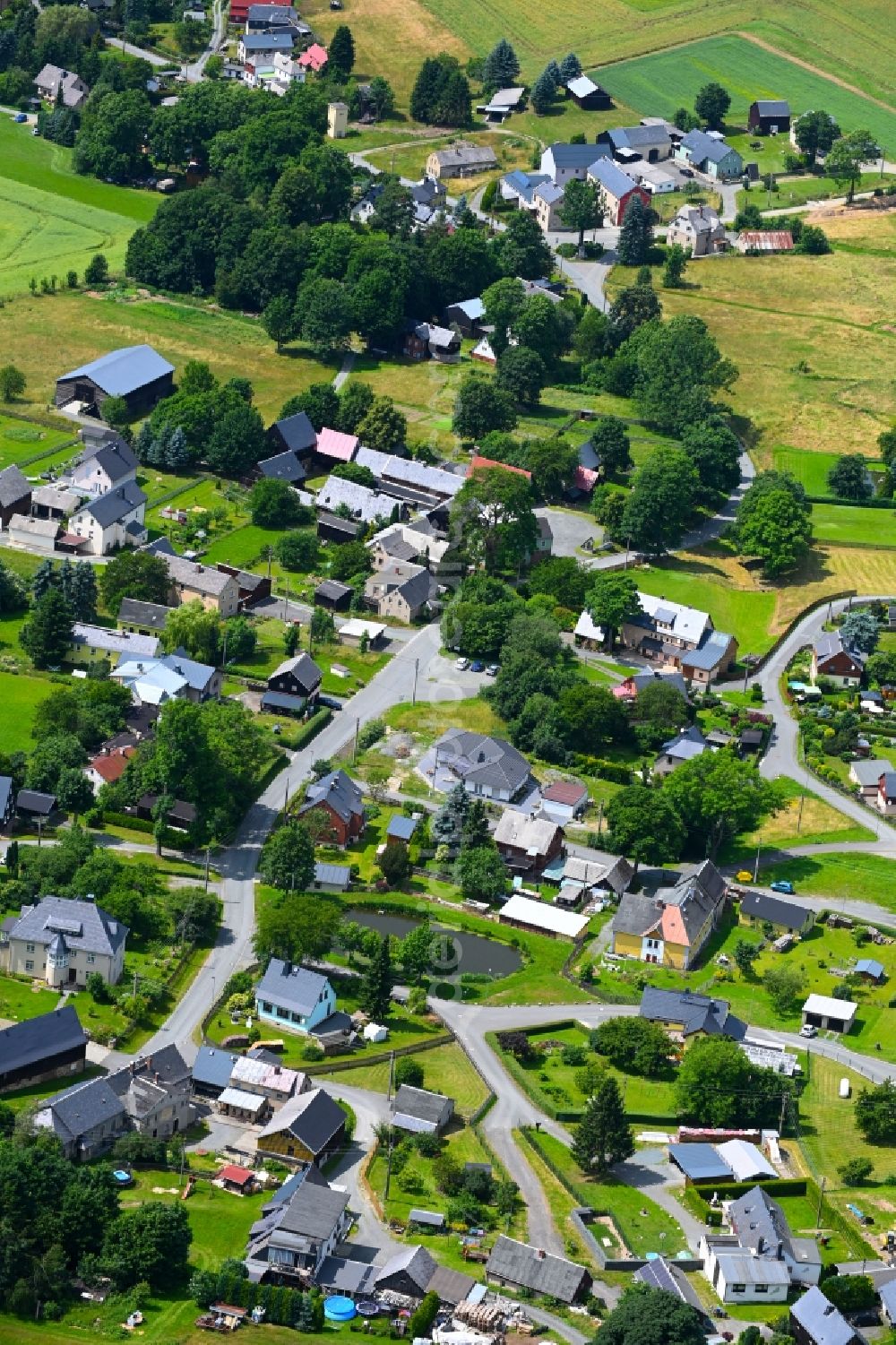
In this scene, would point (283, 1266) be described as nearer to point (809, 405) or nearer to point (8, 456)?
point (8, 456)

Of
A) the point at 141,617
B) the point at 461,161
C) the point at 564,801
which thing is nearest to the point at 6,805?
the point at 141,617

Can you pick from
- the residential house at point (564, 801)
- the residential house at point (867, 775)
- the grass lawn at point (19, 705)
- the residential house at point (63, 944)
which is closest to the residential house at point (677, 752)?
the residential house at point (564, 801)

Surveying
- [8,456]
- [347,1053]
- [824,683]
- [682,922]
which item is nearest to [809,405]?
[824,683]

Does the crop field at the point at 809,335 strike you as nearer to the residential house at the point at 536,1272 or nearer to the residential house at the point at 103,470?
the residential house at the point at 103,470

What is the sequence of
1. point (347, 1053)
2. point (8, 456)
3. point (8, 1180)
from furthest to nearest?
1. point (8, 456)
2. point (347, 1053)
3. point (8, 1180)

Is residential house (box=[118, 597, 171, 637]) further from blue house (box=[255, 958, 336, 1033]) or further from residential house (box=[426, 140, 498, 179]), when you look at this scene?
residential house (box=[426, 140, 498, 179])

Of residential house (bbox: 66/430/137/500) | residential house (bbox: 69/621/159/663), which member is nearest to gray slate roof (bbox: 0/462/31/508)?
residential house (bbox: 66/430/137/500)

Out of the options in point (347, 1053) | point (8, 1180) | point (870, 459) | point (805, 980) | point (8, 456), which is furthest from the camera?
point (870, 459)
